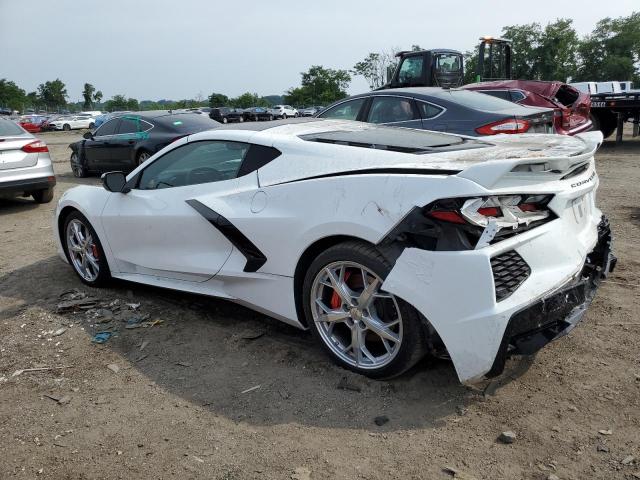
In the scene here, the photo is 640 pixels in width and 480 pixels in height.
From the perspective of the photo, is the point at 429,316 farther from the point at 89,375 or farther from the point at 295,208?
the point at 89,375

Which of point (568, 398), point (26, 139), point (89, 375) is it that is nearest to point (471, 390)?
→ point (568, 398)

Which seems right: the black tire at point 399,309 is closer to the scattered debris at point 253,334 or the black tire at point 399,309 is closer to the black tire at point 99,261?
the scattered debris at point 253,334

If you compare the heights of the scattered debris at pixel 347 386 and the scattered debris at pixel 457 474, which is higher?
the scattered debris at pixel 347 386

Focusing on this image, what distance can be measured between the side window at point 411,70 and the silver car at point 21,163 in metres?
7.95

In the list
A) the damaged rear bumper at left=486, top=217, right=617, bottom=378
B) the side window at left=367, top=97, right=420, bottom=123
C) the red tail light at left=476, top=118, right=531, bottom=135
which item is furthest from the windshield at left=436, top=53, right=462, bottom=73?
the damaged rear bumper at left=486, top=217, right=617, bottom=378

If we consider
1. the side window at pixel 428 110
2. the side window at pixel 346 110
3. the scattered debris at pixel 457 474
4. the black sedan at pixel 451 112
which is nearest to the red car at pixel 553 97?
the black sedan at pixel 451 112

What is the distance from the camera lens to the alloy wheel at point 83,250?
491 centimetres

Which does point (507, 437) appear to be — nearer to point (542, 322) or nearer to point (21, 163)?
point (542, 322)

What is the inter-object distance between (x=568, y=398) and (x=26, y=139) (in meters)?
8.63

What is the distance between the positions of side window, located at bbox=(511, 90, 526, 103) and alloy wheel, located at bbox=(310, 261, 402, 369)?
7896 mm

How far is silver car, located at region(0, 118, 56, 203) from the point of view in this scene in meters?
8.49

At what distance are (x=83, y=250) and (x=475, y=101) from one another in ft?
17.2

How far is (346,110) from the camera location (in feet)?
27.7

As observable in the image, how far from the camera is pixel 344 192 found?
305 centimetres
